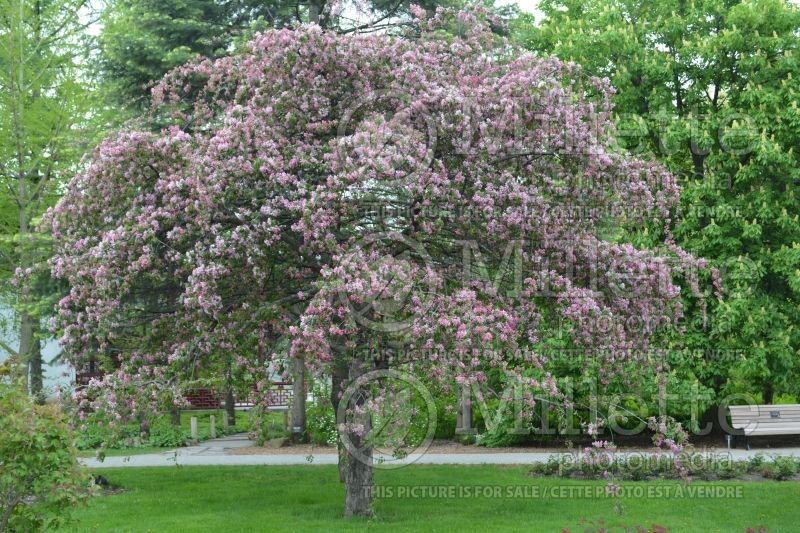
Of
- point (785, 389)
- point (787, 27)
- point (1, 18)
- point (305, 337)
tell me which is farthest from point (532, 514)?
point (1, 18)

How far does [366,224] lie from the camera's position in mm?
10523

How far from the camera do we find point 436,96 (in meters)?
9.96

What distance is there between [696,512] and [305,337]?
6.05 metres

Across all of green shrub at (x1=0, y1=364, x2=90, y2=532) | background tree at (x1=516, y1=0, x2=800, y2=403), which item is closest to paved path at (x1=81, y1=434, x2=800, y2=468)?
background tree at (x1=516, y1=0, x2=800, y2=403)

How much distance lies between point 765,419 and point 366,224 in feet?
38.5

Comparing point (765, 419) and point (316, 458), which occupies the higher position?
→ point (765, 419)

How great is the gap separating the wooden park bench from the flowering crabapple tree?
8.17 metres

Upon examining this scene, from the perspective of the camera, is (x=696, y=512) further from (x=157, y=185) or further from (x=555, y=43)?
(x=555, y=43)

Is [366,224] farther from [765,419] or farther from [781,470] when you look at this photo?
[765,419]

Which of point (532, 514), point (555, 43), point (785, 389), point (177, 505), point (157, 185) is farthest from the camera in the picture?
point (555, 43)

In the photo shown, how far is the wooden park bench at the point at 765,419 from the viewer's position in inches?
708

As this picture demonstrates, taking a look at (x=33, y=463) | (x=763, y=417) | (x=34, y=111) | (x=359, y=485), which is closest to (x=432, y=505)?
(x=359, y=485)

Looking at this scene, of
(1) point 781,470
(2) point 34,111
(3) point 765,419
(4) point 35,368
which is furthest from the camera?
(4) point 35,368

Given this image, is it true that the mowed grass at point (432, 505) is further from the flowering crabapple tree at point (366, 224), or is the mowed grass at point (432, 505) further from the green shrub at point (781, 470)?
the flowering crabapple tree at point (366, 224)
